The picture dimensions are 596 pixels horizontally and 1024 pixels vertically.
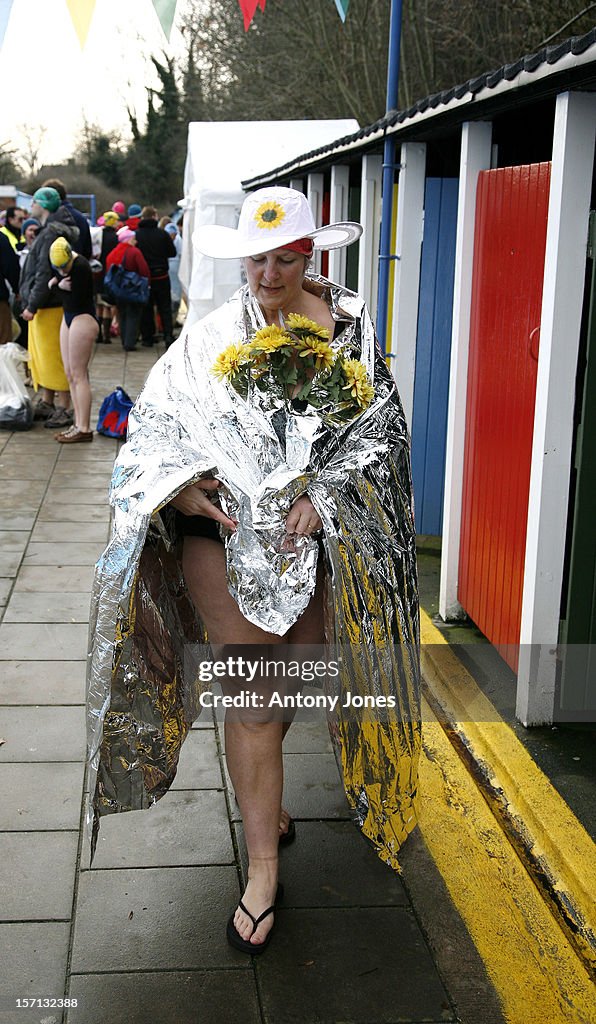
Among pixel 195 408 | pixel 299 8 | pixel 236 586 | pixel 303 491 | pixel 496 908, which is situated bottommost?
pixel 496 908

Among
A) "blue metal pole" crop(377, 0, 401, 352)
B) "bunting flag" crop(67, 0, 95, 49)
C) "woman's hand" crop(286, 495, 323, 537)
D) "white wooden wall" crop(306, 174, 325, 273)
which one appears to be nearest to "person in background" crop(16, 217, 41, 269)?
"white wooden wall" crop(306, 174, 325, 273)

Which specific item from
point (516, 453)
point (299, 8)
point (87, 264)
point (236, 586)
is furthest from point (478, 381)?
point (299, 8)

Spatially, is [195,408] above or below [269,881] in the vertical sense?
above

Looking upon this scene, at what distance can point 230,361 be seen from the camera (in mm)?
2879

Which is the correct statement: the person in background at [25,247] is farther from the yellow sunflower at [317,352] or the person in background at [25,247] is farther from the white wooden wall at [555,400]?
the yellow sunflower at [317,352]

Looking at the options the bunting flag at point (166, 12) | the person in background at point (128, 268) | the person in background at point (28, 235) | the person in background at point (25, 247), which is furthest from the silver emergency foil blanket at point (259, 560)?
the person in background at point (128, 268)

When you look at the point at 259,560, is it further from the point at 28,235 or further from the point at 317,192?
the point at 28,235

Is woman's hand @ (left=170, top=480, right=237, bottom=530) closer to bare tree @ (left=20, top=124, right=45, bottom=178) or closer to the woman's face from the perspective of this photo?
the woman's face

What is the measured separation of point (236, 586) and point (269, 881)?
840 mm

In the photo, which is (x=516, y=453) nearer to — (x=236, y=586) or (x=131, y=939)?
(x=236, y=586)

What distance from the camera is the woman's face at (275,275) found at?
289 cm

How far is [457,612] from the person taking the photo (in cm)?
536

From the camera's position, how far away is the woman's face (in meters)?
2.89

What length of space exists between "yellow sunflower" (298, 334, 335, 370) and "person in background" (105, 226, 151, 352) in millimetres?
12690
